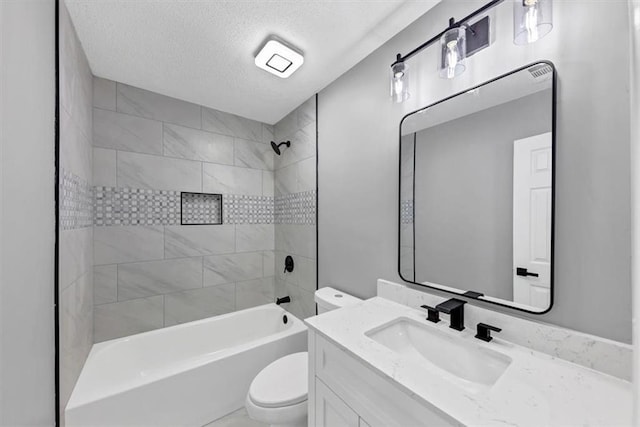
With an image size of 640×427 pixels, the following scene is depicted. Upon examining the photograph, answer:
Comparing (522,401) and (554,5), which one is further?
(554,5)

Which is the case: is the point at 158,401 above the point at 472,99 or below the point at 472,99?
below

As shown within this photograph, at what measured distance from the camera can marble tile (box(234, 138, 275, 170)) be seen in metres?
2.50

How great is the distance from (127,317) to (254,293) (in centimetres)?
105

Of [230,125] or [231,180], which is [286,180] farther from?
[230,125]

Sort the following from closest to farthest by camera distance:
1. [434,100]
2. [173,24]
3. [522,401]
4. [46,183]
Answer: [522,401], [46,183], [434,100], [173,24]

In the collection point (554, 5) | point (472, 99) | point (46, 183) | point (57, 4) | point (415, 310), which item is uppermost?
point (57, 4)

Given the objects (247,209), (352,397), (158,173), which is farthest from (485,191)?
(158,173)

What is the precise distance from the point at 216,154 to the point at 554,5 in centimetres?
236

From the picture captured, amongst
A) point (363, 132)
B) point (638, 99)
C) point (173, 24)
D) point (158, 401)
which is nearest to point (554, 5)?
point (638, 99)

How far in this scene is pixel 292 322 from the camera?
2.28 metres

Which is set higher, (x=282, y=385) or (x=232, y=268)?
(x=232, y=268)

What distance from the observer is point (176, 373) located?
1.52 metres

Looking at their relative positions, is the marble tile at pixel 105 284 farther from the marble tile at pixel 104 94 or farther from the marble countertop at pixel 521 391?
the marble countertop at pixel 521 391

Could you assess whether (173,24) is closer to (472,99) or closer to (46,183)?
(46,183)
